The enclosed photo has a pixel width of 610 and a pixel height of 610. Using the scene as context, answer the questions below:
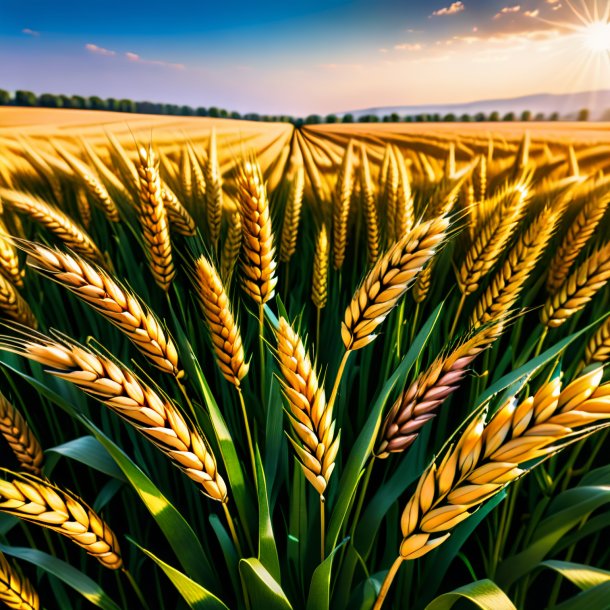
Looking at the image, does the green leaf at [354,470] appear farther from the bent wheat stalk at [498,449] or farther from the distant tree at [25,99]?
the distant tree at [25,99]

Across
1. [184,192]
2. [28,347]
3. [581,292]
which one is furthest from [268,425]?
[184,192]

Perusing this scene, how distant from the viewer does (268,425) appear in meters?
0.51

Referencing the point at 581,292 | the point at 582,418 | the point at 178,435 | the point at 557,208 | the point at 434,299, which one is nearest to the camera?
the point at 582,418

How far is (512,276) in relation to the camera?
0.57 meters

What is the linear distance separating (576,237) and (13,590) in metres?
0.93

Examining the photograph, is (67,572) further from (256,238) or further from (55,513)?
(256,238)

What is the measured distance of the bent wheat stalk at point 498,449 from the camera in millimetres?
224

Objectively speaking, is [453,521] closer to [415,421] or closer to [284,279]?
[415,421]

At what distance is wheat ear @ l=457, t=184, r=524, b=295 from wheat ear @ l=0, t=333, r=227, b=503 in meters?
0.50

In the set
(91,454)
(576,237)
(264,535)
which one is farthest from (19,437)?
(576,237)

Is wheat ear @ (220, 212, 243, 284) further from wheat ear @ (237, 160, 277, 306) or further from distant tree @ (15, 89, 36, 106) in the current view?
distant tree @ (15, 89, 36, 106)

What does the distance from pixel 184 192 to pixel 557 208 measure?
86cm

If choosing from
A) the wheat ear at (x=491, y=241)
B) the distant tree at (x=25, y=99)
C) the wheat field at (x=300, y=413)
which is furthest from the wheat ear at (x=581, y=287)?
the distant tree at (x=25, y=99)

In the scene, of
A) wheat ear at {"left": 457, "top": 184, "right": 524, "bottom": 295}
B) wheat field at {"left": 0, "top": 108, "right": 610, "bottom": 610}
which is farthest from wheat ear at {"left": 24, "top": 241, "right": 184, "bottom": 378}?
wheat ear at {"left": 457, "top": 184, "right": 524, "bottom": 295}
